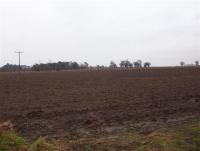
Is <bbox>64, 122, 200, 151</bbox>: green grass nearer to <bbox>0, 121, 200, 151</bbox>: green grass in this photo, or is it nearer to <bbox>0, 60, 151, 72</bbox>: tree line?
<bbox>0, 121, 200, 151</bbox>: green grass

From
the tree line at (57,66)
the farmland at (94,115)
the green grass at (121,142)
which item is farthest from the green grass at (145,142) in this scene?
the tree line at (57,66)

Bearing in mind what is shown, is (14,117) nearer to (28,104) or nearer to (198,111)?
(28,104)

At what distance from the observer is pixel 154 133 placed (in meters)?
12.7

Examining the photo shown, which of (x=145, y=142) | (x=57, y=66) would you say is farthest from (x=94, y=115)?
(x=57, y=66)

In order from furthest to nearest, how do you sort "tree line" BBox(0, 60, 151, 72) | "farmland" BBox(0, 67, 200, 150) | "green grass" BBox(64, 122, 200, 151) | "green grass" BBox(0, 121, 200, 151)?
"tree line" BBox(0, 60, 151, 72), "farmland" BBox(0, 67, 200, 150), "green grass" BBox(64, 122, 200, 151), "green grass" BBox(0, 121, 200, 151)

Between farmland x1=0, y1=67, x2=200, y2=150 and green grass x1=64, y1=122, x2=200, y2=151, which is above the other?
farmland x1=0, y1=67, x2=200, y2=150

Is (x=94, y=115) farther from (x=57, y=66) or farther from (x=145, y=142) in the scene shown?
(x=57, y=66)

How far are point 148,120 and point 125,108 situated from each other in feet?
11.1

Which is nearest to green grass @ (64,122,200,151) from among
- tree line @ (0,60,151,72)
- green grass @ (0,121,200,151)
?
green grass @ (0,121,200,151)

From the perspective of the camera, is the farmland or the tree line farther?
the tree line

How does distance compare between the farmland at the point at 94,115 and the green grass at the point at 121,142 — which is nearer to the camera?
the green grass at the point at 121,142

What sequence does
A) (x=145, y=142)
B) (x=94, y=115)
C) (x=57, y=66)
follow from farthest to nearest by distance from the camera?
(x=57, y=66)
(x=94, y=115)
(x=145, y=142)

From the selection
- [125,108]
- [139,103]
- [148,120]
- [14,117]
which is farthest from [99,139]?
[139,103]

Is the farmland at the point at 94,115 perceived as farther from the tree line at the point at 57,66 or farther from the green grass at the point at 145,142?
the tree line at the point at 57,66
